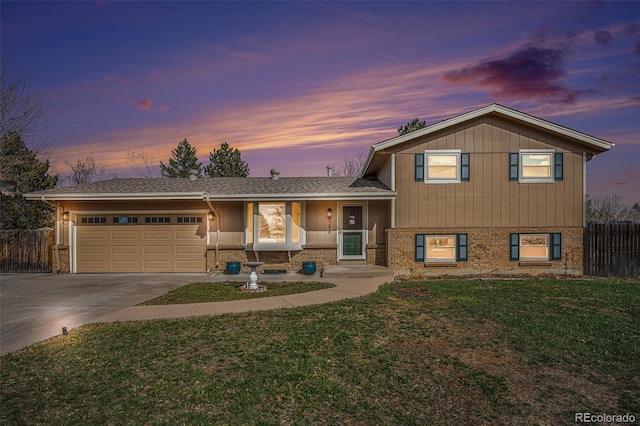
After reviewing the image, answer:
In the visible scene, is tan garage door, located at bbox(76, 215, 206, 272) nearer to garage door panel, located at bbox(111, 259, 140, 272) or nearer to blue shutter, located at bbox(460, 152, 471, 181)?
garage door panel, located at bbox(111, 259, 140, 272)

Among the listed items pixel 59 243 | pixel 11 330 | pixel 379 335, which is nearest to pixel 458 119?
pixel 379 335

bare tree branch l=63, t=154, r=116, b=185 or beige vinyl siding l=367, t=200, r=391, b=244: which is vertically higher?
bare tree branch l=63, t=154, r=116, b=185

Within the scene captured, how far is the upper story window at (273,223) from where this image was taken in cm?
1362

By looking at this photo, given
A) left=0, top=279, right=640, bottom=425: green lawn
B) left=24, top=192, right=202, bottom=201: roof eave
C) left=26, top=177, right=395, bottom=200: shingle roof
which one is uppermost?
left=26, top=177, right=395, bottom=200: shingle roof

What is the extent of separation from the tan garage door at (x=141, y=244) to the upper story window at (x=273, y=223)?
202 cm

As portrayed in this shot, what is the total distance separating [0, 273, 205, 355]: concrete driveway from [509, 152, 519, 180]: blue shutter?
39.6 ft

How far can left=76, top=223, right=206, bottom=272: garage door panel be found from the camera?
13.7 meters

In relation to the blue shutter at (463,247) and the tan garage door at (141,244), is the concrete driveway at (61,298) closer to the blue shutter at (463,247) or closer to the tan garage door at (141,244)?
the tan garage door at (141,244)

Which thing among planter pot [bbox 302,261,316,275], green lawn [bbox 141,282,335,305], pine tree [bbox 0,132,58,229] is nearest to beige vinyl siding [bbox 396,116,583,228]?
planter pot [bbox 302,261,316,275]

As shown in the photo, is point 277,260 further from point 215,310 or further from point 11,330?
point 11,330

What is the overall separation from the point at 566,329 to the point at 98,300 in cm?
1078

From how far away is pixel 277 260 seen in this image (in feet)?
45.1

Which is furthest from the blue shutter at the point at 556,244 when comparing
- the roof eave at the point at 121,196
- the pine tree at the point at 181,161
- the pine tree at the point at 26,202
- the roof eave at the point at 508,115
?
the pine tree at the point at 181,161

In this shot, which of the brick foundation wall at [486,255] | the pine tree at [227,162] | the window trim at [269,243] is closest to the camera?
the brick foundation wall at [486,255]
